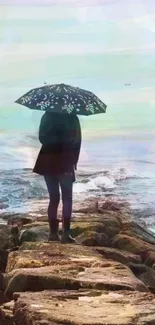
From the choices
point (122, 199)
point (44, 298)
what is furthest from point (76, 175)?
point (44, 298)

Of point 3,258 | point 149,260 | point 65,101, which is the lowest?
point 3,258

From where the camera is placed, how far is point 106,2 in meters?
3.15

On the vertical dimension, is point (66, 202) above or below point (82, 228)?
above

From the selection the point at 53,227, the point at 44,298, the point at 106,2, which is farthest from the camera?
the point at 53,227

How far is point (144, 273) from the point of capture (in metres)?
3.27

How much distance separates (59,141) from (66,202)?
315mm

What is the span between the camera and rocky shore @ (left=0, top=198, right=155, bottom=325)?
2.50m

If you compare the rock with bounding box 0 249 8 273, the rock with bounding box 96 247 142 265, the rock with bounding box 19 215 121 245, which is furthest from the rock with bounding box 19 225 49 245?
the rock with bounding box 96 247 142 265

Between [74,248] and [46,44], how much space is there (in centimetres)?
100

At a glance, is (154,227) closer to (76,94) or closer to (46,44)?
(76,94)

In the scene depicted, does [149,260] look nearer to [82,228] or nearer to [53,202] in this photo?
[82,228]

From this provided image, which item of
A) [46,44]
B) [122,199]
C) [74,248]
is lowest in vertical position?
[74,248]

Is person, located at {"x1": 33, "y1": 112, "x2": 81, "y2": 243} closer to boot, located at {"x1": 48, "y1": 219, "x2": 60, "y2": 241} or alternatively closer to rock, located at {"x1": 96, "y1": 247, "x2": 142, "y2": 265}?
boot, located at {"x1": 48, "y1": 219, "x2": 60, "y2": 241}

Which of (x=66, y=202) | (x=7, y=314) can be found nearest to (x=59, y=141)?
(x=66, y=202)
